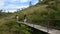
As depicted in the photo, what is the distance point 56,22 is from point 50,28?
1.37 m

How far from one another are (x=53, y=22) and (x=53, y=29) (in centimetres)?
205

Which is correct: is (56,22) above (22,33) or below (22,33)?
above

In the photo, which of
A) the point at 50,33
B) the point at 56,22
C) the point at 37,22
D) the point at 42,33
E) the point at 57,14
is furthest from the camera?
the point at 37,22

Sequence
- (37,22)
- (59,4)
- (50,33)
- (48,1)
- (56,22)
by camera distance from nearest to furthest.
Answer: (50,33)
(56,22)
(37,22)
(59,4)
(48,1)

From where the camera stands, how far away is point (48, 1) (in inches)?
1655

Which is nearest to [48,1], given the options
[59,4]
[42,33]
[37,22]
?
[59,4]

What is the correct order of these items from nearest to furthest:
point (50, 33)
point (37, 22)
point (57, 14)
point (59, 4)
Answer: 1. point (50, 33)
2. point (57, 14)
3. point (37, 22)
4. point (59, 4)

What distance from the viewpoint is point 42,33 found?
17.8m

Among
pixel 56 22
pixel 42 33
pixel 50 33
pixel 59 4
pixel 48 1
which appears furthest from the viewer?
pixel 48 1

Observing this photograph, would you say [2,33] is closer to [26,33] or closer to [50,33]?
[26,33]

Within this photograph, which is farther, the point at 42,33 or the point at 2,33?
the point at 2,33

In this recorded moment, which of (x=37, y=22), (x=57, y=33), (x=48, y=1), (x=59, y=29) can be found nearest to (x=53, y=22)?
(x=59, y=29)

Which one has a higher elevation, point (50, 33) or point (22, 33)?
point (50, 33)

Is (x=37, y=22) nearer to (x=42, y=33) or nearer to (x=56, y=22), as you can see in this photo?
(x=56, y=22)
